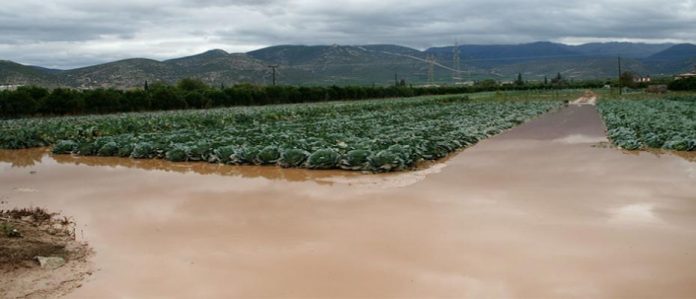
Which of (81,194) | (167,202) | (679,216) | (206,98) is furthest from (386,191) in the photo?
(206,98)

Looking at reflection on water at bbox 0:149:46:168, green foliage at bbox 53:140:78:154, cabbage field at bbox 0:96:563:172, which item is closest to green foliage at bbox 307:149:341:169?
cabbage field at bbox 0:96:563:172

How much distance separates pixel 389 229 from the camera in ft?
24.5

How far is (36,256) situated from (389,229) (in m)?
3.99

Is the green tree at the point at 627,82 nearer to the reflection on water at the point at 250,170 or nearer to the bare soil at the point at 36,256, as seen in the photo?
the reflection on water at the point at 250,170

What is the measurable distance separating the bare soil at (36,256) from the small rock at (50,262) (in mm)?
35

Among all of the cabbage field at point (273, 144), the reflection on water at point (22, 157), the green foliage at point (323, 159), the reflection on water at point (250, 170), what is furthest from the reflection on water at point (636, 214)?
the reflection on water at point (22, 157)

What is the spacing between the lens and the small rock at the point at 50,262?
6059 millimetres

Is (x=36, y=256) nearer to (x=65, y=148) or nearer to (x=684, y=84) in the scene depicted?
(x=65, y=148)

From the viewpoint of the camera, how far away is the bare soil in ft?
18.0

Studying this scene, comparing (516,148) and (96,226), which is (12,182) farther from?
(516,148)

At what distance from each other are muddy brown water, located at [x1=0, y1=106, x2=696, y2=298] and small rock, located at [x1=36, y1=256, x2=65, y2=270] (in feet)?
1.32

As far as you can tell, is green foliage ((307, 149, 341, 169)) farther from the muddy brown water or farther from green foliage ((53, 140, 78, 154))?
green foliage ((53, 140, 78, 154))

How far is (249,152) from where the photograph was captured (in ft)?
45.3

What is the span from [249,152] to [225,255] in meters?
7.37
